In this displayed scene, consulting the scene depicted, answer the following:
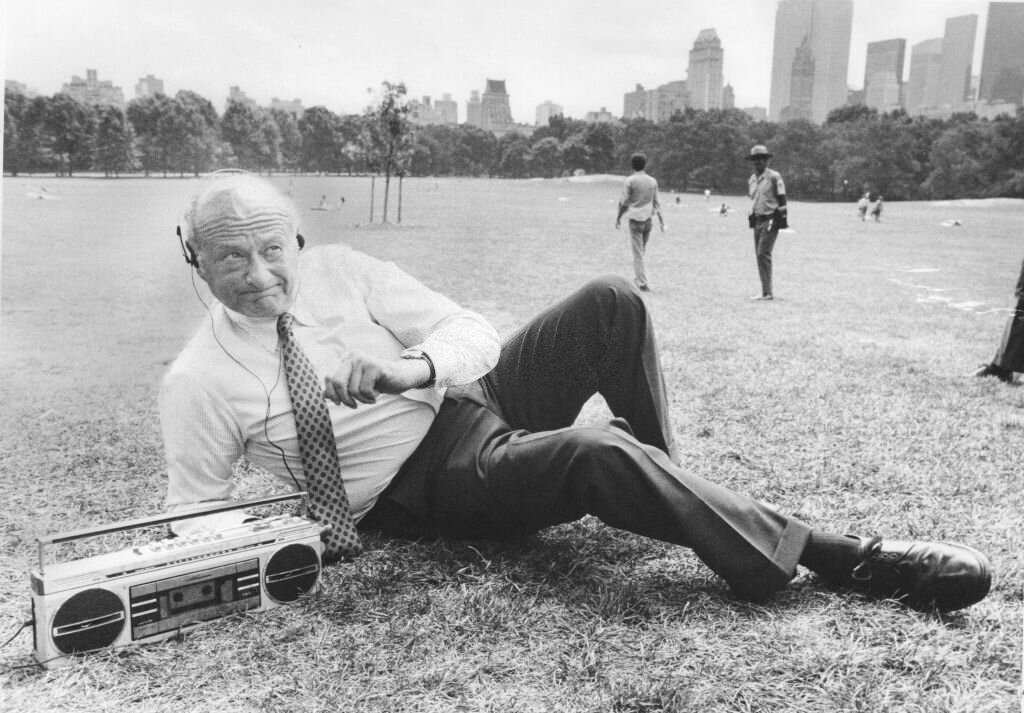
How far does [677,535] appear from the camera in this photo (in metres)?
1.71

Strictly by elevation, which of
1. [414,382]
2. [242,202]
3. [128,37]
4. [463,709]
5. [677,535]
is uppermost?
[128,37]

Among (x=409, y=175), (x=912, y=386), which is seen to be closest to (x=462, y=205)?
(x=409, y=175)

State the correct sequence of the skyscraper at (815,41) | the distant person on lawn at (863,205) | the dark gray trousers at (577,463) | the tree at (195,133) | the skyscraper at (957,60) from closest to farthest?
the dark gray trousers at (577,463)
the tree at (195,133)
the skyscraper at (957,60)
the skyscraper at (815,41)
the distant person on lawn at (863,205)

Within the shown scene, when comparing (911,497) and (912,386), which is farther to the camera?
(912,386)

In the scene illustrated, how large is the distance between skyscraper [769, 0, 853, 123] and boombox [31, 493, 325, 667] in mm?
2812

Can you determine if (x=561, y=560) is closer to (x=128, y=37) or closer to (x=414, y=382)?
(x=414, y=382)

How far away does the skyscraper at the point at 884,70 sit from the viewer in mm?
3539

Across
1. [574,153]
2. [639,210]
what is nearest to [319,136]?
[574,153]

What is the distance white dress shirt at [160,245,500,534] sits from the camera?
1.80 m

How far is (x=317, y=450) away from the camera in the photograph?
190 cm

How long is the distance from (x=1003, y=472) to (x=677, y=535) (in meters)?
1.73

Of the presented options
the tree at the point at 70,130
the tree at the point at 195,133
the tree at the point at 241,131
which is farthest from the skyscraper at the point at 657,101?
the tree at the point at 70,130

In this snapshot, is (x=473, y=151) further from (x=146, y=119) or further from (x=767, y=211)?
(x=767, y=211)

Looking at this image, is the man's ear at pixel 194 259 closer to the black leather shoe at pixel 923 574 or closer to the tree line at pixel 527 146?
the tree line at pixel 527 146
